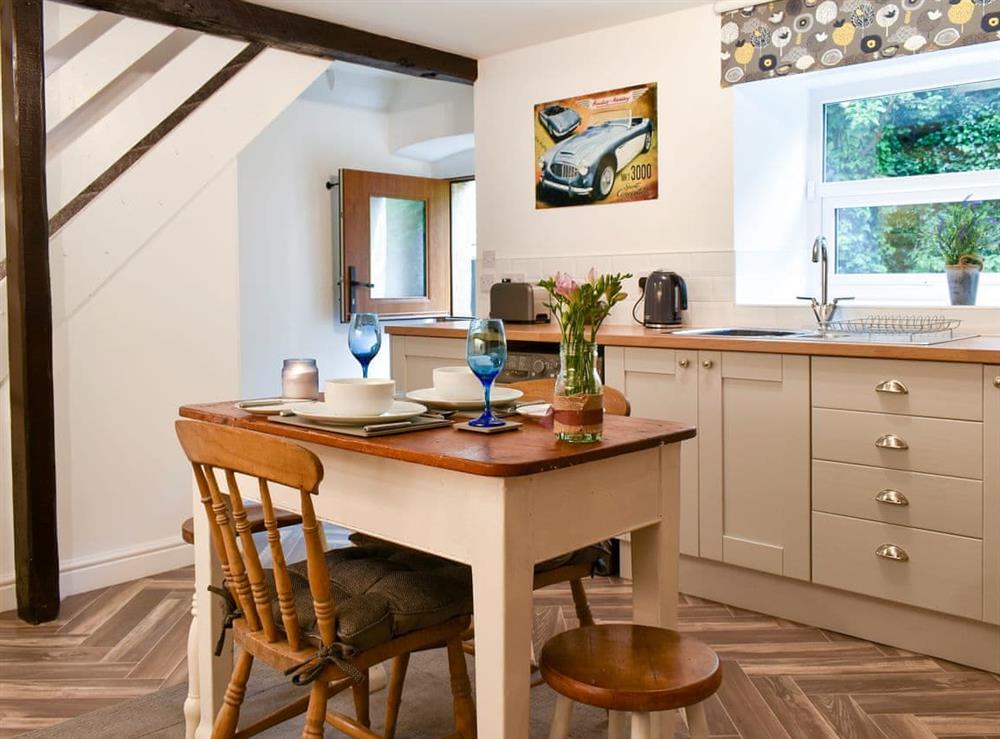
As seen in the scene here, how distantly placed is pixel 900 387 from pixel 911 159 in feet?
4.91

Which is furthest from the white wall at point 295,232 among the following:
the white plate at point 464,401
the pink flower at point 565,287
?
the pink flower at point 565,287

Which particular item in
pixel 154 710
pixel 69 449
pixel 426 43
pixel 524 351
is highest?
pixel 426 43

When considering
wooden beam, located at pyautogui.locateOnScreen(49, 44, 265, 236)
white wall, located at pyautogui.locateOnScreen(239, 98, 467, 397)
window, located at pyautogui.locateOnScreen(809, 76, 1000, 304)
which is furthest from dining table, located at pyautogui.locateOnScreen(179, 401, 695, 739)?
white wall, located at pyautogui.locateOnScreen(239, 98, 467, 397)

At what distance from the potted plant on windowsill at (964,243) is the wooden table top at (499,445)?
2.14 m

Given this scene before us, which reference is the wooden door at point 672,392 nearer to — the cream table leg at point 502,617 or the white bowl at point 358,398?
the white bowl at point 358,398

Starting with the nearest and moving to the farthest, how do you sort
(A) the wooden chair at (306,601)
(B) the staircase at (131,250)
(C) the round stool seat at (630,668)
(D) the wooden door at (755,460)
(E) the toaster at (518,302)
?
(C) the round stool seat at (630,668) < (A) the wooden chair at (306,601) < (D) the wooden door at (755,460) < (B) the staircase at (131,250) < (E) the toaster at (518,302)

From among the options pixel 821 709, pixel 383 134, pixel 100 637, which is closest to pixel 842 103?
pixel 821 709

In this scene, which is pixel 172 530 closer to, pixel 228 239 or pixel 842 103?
pixel 228 239

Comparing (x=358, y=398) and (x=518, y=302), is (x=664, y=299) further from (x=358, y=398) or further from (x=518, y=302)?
(x=358, y=398)

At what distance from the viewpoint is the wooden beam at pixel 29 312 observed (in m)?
3.32

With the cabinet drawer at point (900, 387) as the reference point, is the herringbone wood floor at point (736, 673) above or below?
below

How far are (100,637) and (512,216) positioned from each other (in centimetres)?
284

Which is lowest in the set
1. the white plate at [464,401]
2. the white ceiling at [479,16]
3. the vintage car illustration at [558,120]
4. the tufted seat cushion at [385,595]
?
the tufted seat cushion at [385,595]

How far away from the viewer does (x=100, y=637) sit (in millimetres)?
3275
